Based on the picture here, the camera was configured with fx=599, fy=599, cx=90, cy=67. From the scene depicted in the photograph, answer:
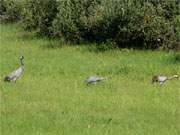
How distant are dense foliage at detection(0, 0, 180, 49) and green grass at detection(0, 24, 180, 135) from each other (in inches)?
26.3

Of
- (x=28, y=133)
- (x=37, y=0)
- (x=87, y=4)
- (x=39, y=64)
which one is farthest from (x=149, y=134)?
(x=37, y=0)

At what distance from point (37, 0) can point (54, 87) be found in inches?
366

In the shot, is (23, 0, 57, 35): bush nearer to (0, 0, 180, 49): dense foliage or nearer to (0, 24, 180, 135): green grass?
(0, 0, 180, 49): dense foliage

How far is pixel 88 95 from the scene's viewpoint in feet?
36.8

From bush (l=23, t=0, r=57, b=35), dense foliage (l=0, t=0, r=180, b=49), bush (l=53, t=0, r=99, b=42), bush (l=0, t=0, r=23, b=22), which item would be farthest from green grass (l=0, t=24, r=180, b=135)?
bush (l=0, t=0, r=23, b=22)

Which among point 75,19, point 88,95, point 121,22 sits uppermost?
point 88,95

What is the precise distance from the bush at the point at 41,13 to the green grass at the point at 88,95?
2900mm

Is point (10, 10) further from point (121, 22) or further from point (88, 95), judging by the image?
point (88, 95)

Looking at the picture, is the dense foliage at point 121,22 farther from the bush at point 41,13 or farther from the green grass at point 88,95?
the bush at point 41,13

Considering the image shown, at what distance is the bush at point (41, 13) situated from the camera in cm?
2072

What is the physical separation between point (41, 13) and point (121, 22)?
4.35 m

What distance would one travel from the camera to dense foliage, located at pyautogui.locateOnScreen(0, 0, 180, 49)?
17.0 m

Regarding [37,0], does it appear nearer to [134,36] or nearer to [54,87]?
[134,36]

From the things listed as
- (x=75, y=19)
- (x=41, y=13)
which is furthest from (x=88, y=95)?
(x=41, y=13)
